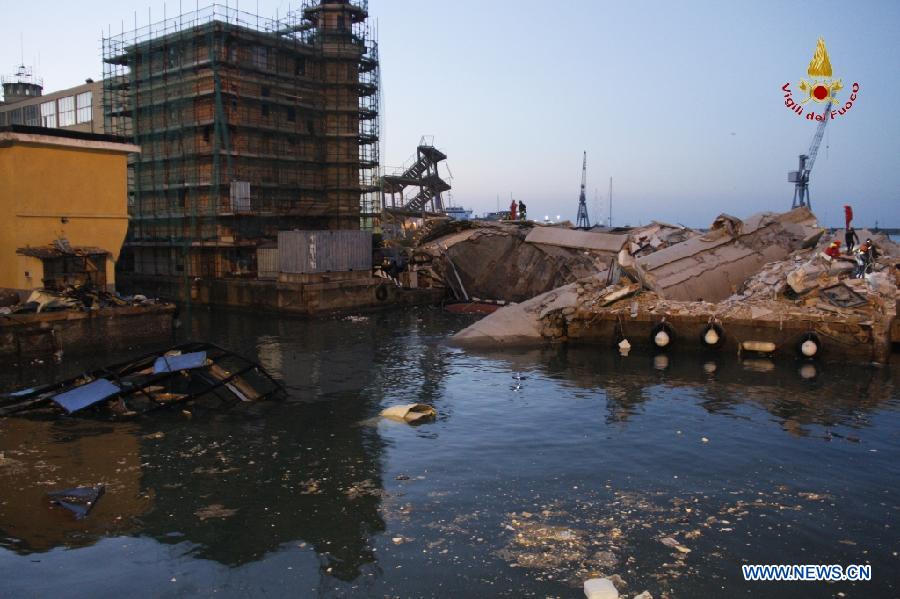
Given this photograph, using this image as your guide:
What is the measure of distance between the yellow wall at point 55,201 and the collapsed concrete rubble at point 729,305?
15.4 metres

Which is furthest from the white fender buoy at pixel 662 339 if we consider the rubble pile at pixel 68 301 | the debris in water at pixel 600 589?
the rubble pile at pixel 68 301

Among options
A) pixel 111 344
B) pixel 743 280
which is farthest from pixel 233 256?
pixel 743 280

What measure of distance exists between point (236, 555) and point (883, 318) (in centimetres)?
2210

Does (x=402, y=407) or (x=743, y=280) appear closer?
(x=402, y=407)

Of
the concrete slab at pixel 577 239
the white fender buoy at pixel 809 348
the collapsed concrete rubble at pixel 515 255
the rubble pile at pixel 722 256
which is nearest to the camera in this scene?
the white fender buoy at pixel 809 348

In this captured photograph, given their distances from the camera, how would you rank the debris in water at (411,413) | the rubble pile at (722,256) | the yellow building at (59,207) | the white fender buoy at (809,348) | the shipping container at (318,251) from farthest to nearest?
the shipping container at (318,251) → the rubble pile at (722,256) → the yellow building at (59,207) → the white fender buoy at (809,348) → the debris in water at (411,413)

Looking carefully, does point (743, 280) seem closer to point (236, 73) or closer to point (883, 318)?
point (883, 318)

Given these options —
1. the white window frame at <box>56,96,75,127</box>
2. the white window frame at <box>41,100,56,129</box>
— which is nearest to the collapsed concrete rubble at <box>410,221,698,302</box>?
the white window frame at <box>56,96,75,127</box>

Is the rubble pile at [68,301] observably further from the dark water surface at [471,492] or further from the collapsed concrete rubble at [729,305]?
the collapsed concrete rubble at [729,305]

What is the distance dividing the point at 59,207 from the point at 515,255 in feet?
75.7

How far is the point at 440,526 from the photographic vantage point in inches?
414

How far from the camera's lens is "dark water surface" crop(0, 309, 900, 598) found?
9.18 meters

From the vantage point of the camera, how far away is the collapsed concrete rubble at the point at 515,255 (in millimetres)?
38375

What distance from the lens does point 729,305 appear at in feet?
84.4
